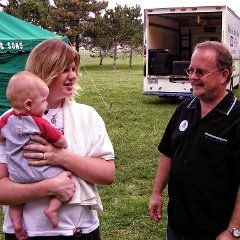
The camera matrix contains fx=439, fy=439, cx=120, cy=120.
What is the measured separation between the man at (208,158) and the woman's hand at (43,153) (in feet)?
2.61

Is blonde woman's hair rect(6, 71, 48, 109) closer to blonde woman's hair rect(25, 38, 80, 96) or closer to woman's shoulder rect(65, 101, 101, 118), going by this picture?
blonde woman's hair rect(25, 38, 80, 96)

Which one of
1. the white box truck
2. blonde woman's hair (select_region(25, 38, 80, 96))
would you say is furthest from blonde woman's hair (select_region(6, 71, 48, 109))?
the white box truck

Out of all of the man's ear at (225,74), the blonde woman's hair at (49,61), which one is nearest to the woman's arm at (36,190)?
the blonde woman's hair at (49,61)

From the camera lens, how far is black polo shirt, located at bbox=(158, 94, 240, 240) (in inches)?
91.0

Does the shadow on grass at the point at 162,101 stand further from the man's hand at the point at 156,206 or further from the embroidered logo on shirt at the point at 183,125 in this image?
the embroidered logo on shirt at the point at 183,125

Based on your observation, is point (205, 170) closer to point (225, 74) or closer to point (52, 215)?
point (225, 74)

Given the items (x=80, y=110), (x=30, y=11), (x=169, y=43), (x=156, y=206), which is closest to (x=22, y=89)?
(x=80, y=110)

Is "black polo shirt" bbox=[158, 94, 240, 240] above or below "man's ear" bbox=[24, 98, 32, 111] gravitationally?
below

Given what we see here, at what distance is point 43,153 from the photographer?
197 centimetres

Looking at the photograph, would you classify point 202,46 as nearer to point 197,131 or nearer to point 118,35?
point 197,131

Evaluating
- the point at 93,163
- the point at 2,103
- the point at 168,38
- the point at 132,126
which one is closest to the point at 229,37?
the point at 168,38

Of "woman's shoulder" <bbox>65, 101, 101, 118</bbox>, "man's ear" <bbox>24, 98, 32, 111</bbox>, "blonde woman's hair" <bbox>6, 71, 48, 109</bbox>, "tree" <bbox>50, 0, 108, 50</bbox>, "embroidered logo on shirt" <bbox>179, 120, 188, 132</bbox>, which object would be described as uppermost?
"tree" <bbox>50, 0, 108, 50</bbox>

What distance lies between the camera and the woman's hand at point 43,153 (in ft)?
6.41

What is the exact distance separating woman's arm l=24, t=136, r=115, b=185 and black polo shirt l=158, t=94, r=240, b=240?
1.96ft
